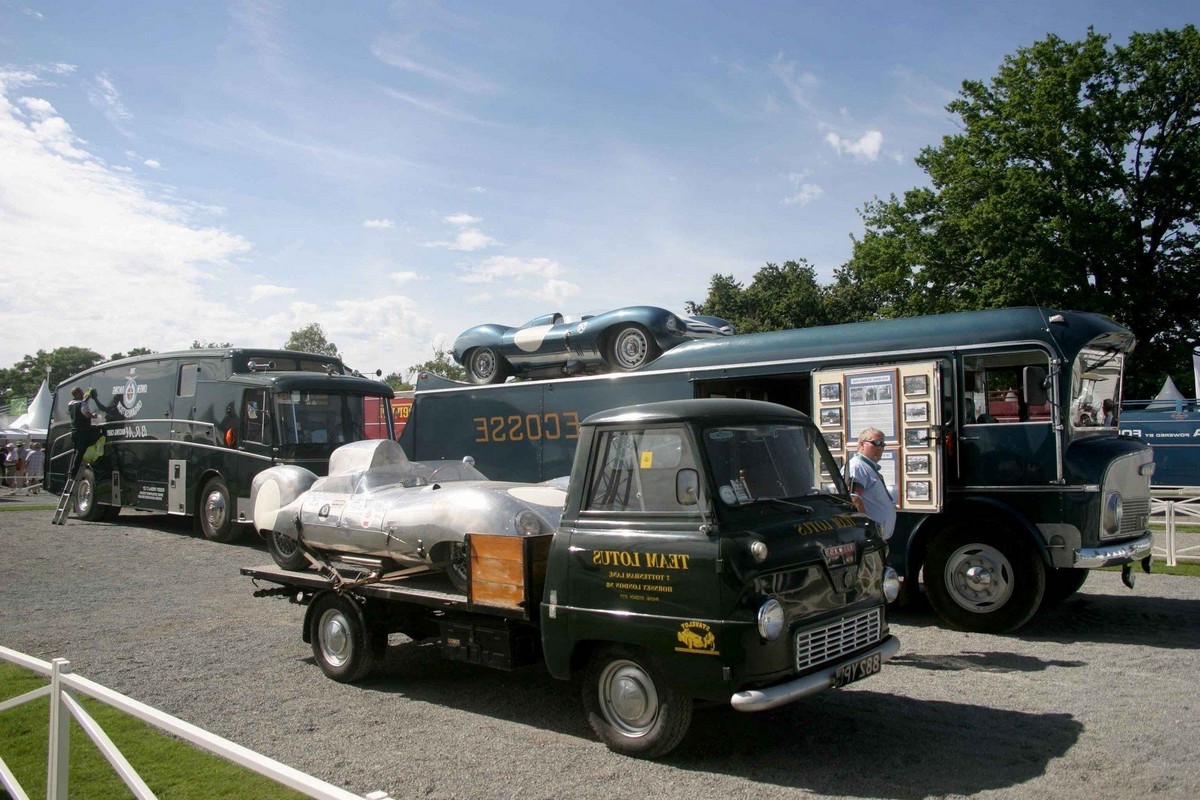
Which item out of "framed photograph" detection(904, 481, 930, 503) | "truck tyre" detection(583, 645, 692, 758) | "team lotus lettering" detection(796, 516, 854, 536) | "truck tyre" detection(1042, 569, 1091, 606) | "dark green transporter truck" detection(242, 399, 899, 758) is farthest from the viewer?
"truck tyre" detection(1042, 569, 1091, 606)

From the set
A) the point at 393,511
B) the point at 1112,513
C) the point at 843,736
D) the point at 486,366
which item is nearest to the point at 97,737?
the point at 393,511

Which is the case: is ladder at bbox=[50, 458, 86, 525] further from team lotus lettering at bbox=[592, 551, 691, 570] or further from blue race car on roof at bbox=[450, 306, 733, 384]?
team lotus lettering at bbox=[592, 551, 691, 570]

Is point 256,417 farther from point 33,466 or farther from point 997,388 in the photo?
point 33,466

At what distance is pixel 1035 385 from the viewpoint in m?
8.82

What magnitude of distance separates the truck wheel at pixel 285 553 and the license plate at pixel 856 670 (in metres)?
4.81

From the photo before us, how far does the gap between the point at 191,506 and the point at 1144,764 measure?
50.4 feet

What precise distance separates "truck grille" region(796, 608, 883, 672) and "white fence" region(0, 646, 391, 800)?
260 cm

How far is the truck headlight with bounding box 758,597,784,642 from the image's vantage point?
16.1 ft

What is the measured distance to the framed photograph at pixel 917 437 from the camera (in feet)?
30.0

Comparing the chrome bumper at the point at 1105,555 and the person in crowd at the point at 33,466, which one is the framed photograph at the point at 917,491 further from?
the person in crowd at the point at 33,466

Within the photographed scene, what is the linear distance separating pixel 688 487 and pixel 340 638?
3653 millimetres

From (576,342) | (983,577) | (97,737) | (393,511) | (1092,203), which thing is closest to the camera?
(97,737)

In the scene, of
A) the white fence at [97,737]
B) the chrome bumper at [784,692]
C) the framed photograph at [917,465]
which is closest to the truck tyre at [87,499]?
the white fence at [97,737]

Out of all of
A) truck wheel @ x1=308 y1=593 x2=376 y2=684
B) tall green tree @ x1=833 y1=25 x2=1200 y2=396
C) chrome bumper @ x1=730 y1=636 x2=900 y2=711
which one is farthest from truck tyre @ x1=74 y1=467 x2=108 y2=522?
tall green tree @ x1=833 y1=25 x2=1200 y2=396
